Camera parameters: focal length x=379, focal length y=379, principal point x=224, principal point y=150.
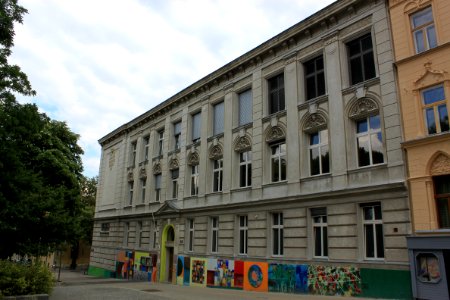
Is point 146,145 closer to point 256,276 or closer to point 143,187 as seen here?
point 143,187

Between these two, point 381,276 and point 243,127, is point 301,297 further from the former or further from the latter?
point 243,127

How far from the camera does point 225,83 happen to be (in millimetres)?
24938

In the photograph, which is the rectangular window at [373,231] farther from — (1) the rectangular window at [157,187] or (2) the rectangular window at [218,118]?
(1) the rectangular window at [157,187]

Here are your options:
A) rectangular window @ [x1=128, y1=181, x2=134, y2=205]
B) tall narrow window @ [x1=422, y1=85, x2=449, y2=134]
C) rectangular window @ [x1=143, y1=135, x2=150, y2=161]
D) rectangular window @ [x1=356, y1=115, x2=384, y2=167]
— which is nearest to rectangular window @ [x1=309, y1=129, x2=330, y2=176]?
rectangular window @ [x1=356, y1=115, x2=384, y2=167]

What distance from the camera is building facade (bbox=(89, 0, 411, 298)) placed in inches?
602

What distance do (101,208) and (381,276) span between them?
31518 millimetres

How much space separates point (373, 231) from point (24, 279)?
505 inches

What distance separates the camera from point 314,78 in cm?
1930

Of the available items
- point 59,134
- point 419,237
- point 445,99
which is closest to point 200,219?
point 419,237

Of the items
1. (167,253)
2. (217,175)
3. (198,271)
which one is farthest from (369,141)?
(167,253)

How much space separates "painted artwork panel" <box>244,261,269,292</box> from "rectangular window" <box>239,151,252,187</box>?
4.55 m

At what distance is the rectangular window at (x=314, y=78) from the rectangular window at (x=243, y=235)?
768cm

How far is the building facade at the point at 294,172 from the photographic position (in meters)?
15.3

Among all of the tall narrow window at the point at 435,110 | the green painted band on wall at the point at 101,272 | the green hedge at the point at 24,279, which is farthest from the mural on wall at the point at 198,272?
the tall narrow window at the point at 435,110
